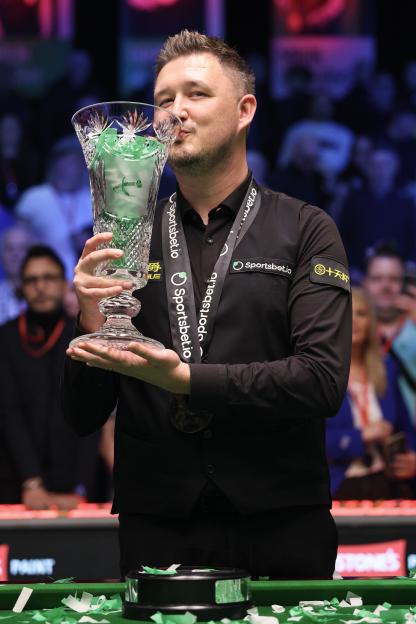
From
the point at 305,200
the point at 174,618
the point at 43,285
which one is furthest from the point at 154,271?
the point at 305,200

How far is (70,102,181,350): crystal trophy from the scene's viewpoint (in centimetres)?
220

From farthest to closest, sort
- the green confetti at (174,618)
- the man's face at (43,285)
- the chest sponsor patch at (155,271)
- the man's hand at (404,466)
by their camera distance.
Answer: the man's face at (43,285) → the man's hand at (404,466) → the chest sponsor patch at (155,271) → the green confetti at (174,618)

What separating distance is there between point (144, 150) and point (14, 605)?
93 centimetres

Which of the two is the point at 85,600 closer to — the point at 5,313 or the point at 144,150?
the point at 144,150

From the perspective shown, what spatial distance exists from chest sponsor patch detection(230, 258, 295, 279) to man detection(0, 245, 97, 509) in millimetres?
3009

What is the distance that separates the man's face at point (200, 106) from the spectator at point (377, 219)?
11.3 feet

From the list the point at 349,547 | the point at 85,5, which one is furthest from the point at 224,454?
the point at 85,5

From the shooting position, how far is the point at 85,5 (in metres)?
6.18

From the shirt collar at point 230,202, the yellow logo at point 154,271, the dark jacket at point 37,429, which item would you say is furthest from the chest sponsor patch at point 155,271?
the dark jacket at point 37,429

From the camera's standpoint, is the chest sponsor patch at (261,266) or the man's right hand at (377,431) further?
the man's right hand at (377,431)

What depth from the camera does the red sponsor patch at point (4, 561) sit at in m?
3.91

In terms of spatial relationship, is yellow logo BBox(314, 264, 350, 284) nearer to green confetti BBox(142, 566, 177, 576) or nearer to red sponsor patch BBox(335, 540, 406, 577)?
green confetti BBox(142, 566, 177, 576)

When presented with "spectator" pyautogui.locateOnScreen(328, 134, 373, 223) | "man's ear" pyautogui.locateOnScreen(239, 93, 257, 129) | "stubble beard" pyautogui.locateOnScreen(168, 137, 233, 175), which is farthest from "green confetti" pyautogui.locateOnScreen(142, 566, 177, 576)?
"spectator" pyautogui.locateOnScreen(328, 134, 373, 223)

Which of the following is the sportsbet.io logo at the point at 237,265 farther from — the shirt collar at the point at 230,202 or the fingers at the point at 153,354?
the fingers at the point at 153,354
